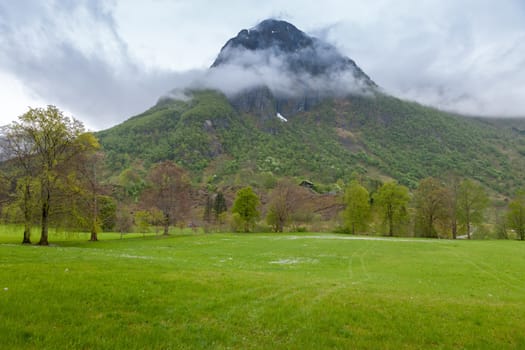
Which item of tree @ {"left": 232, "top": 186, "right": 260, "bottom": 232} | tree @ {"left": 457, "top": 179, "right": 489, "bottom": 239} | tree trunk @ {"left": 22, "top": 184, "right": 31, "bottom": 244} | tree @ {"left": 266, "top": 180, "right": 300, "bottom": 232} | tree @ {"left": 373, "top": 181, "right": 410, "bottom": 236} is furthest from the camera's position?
tree @ {"left": 266, "top": 180, "right": 300, "bottom": 232}

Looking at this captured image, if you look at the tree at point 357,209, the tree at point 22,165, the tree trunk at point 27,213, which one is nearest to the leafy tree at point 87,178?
the tree at point 22,165

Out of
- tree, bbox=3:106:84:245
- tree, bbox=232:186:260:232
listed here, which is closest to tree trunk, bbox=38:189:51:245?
tree, bbox=3:106:84:245

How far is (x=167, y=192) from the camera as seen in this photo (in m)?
62.5

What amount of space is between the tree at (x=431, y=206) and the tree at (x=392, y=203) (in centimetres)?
356

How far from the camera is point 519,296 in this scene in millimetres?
16328

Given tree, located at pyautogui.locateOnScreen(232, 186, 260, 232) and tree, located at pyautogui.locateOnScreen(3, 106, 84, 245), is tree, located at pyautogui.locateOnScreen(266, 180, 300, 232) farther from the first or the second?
tree, located at pyautogui.locateOnScreen(3, 106, 84, 245)

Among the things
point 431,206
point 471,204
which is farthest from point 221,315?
point 471,204

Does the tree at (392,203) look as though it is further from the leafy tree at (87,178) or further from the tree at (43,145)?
the tree at (43,145)

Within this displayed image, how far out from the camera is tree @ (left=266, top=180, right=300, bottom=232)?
85.9 metres

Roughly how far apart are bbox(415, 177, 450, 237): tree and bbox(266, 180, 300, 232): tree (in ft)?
109

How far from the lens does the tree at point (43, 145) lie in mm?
37438

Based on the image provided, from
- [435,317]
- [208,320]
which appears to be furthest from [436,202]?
[208,320]

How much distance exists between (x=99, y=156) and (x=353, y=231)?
66.9 meters

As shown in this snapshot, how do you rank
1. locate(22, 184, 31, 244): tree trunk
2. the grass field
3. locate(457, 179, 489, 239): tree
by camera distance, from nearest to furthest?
the grass field
locate(22, 184, 31, 244): tree trunk
locate(457, 179, 489, 239): tree
